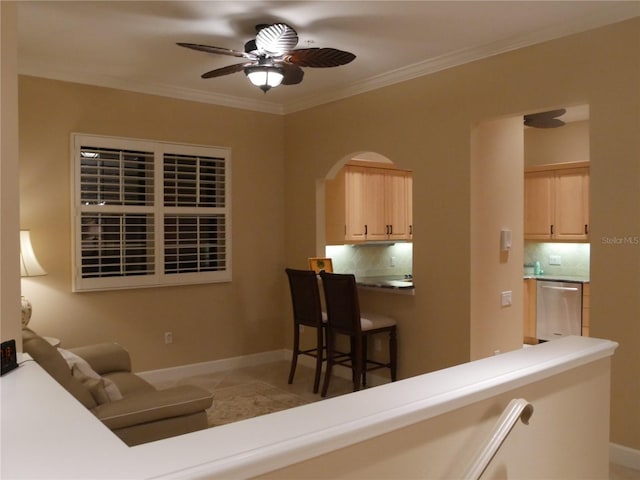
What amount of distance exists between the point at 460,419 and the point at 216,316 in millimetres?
4253

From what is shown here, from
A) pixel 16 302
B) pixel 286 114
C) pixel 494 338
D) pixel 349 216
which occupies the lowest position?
pixel 494 338

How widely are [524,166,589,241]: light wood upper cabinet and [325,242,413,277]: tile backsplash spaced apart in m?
1.65

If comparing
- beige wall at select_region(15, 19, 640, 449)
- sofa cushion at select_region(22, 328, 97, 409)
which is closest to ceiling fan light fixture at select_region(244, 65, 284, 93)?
beige wall at select_region(15, 19, 640, 449)

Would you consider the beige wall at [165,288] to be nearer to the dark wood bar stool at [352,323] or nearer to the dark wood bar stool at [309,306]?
the dark wood bar stool at [309,306]

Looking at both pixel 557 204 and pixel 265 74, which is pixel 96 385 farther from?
pixel 557 204

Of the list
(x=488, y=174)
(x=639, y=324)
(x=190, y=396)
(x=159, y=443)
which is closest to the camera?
(x=159, y=443)

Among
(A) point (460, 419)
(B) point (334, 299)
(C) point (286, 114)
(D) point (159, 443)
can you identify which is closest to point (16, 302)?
(D) point (159, 443)

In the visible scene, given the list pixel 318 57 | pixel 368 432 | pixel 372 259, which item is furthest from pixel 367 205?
pixel 368 432

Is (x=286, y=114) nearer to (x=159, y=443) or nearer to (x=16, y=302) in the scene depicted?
(x=16, y=302)

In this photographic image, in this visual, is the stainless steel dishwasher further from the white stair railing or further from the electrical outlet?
the white stair railing

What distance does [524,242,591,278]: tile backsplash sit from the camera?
6.82m

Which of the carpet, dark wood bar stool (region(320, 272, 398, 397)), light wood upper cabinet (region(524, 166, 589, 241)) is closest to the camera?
the carpet

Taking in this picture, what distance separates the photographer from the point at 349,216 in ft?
20.6

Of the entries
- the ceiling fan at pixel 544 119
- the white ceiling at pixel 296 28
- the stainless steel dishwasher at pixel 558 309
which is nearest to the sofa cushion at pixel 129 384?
the white ceiling at pixel 296 28
